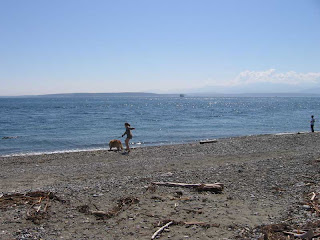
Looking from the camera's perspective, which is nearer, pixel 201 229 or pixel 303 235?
pixel 303 235

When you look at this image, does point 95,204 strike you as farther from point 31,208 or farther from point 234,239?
point 234,239

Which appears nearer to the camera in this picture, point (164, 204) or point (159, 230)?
point (159, 230)

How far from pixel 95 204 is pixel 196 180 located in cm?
370

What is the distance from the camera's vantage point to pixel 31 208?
7594 mm

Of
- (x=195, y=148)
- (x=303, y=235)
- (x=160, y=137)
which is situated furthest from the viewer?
(x=160, y=137)

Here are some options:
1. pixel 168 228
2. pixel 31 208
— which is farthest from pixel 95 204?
pixel 168 228

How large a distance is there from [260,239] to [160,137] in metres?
25.0

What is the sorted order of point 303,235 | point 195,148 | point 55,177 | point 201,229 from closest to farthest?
point 303,235 → point 201,229 → point 55,177 → point 195,148

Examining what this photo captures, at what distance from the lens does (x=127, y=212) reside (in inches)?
292

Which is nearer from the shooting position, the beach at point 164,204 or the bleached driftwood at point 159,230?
the bleached driftwood at point 159,230

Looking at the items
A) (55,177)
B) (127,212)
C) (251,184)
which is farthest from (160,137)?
(127,212)

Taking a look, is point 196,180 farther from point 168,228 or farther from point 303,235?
point 303,235

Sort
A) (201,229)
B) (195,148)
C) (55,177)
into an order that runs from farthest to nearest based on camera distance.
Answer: (195,148) → (55,177) → (201,229)

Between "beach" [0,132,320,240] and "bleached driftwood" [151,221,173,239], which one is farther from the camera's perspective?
"beach" [0,132,320,240]
